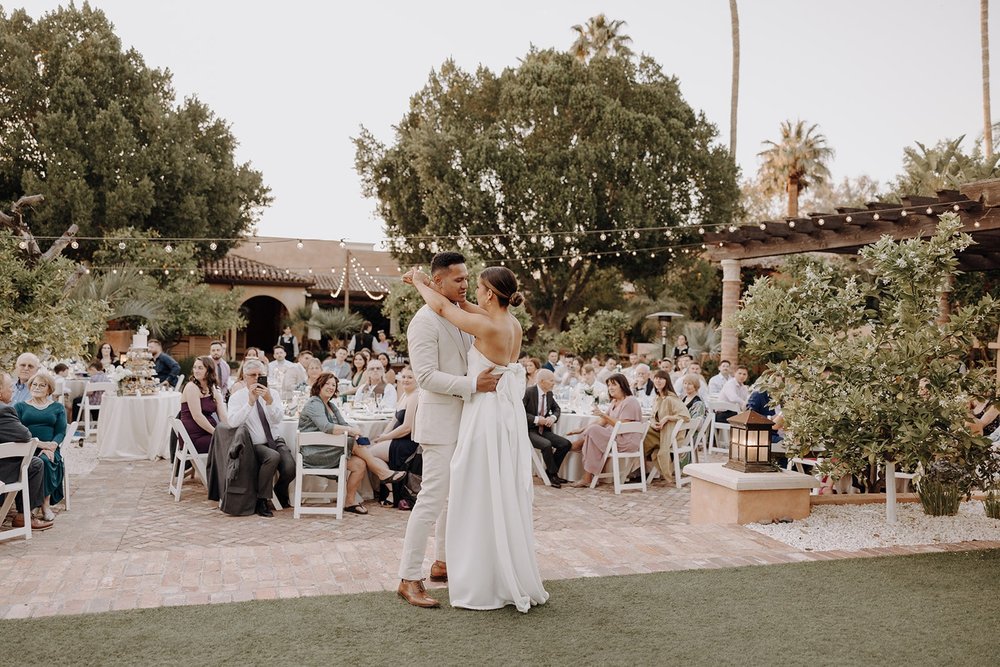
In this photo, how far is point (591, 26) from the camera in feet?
99.7

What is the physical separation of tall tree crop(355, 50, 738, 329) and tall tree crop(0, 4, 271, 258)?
526 cm

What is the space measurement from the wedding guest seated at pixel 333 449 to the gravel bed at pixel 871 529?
3.27m

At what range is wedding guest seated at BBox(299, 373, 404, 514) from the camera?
22.2ft

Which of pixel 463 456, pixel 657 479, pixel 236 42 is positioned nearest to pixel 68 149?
pixel 236 42

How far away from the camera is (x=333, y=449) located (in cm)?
677

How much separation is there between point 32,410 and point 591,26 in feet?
92.3

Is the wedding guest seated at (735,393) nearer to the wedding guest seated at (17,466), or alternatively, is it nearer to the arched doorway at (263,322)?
the wedding guest seated at (17,466)

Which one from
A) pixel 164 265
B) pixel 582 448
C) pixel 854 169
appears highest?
pixel 854 169

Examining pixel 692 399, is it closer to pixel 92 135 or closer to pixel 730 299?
pixel 730 299

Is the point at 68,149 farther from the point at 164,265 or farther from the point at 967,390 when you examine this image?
the point at 967,390

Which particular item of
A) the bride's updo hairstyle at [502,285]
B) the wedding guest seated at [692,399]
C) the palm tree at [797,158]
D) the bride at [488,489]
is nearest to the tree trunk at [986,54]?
the palm tree at [797,158]

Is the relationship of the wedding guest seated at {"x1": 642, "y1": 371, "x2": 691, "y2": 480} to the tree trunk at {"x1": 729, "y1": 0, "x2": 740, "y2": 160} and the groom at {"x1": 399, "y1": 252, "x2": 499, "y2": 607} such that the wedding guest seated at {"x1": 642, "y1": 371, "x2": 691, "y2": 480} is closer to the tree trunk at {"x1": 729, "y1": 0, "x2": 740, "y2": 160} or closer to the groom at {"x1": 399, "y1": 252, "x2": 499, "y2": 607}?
the groom at {"x1": 399, "y1": 252, "x2": 499, "y2": 607}

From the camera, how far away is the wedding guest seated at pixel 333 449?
6.75 m

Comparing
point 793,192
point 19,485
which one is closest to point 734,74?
point 793,192
